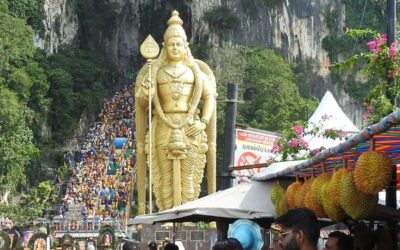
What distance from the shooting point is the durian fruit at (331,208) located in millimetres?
6695

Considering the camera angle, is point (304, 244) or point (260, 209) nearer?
point (304, 244)

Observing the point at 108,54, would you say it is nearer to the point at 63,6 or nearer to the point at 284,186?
the point at 63,6

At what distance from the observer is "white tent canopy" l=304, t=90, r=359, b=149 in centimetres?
1565

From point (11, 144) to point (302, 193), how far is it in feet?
115

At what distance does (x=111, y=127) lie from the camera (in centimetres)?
5400

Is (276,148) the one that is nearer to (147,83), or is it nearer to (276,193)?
(147,83)

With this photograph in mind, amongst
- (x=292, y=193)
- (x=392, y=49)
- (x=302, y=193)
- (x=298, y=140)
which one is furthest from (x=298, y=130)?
(x=302, y=193)

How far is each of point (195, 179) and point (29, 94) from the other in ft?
95.0

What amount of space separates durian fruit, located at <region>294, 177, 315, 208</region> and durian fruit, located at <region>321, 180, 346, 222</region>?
588 mm

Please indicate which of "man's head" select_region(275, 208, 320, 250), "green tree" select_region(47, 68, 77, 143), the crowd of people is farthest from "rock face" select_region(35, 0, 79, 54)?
"man's head" select_region(275, 208, 320, 250)

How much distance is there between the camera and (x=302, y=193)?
757cm

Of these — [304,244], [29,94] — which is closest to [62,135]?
[29,94]

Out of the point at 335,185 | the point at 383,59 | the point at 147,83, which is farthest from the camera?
the point at 147,83

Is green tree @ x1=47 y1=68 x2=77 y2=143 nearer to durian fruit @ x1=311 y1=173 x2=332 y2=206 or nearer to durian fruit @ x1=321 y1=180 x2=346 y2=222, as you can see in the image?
durian fruit @ x1=311 y1=173 x2=332 y2=206
